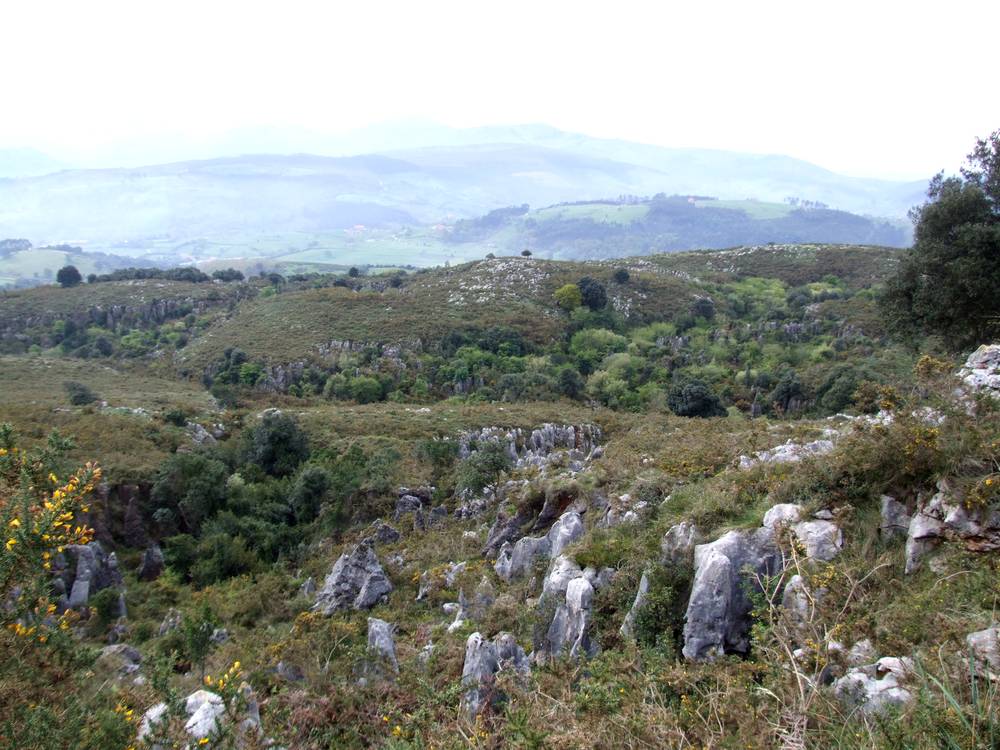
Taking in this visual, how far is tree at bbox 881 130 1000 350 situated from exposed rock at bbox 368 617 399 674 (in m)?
13.5

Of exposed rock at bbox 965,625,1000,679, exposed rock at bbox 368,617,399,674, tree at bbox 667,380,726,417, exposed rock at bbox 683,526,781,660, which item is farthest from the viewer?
tree at bbox 667,380,726,417

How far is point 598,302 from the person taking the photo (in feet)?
142

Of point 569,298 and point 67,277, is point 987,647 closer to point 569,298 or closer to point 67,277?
point 569,298

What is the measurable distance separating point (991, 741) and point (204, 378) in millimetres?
36920

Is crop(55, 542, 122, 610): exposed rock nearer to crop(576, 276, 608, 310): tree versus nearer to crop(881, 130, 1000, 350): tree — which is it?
crop(881, 130, 1000, 350): tree

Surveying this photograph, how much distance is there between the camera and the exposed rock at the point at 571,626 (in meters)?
6.60

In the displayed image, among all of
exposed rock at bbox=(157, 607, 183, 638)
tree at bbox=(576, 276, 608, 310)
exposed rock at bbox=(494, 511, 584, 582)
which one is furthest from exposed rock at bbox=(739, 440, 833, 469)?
tree at bbox=(576, 276, 608, 310)

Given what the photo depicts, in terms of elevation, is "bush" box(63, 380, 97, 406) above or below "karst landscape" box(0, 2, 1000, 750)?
→ below

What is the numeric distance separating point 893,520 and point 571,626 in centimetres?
353

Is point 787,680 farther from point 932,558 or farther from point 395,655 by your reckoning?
point 395,655

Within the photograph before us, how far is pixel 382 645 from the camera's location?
26.0 ft

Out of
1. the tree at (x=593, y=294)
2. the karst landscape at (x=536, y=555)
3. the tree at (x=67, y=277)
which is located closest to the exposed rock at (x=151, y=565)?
the karst landscape at (x=536, y=555)

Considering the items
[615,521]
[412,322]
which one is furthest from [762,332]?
[615,521]

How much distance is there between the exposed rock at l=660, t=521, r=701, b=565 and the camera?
683 centimetres
